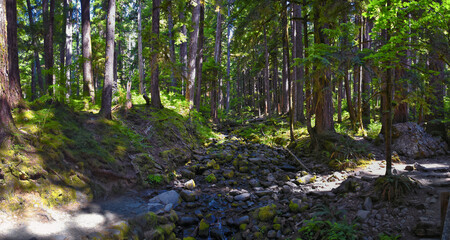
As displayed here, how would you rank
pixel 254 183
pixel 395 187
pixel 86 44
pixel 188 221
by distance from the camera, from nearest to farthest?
pixel 395 187 → pixel 188 221 → pixel 254 183 → pixel 86 44

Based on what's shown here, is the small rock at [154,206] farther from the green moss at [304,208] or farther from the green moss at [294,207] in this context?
the green moss at [304,208]

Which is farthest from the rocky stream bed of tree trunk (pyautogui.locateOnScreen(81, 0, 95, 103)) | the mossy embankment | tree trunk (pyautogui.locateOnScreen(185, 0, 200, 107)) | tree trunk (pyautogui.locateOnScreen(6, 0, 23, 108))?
tree trunk (pyautogui.locateOnScreen(185, 0, 200, 107))

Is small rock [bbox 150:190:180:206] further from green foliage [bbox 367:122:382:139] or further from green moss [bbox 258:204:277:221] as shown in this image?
green foliage [bbox 367:122:382:139]

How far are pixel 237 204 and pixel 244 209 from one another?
32 cm

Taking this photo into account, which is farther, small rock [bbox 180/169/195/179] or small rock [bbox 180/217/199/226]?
small rock [bbox 180/169/195/179]

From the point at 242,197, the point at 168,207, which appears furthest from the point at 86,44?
the point at 242,197

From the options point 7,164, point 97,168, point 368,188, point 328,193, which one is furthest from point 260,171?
point 7,164

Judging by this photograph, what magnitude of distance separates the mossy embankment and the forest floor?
0.08 m

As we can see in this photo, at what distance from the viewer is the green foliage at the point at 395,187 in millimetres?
5246

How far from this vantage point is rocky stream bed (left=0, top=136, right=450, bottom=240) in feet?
14.4

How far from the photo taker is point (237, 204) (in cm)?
699

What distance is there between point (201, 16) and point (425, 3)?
1474 centimetres

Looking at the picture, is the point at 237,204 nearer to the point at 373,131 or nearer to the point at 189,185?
the point at 189,185

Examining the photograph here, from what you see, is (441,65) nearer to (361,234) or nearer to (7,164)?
(361,234)
